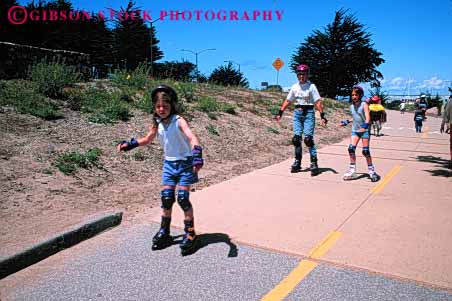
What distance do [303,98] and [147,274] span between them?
4724 millimetres

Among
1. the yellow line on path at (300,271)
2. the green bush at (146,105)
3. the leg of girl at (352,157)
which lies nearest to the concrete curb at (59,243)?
the yellow line on path at (300,271)

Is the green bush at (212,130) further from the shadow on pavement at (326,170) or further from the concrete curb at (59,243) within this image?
the concrete curb at (59,243)

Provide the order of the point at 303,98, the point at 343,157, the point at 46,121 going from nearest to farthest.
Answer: the point at 303,98 → the point at 46,121 → the point at 343,157

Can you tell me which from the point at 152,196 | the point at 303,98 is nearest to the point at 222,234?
the point at 152,196

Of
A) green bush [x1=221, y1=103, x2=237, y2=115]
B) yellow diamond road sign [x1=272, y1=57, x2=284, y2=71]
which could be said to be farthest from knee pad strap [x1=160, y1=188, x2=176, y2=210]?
yellow diamond road sign [x1=272, y1=57, x2=284, y2=71]

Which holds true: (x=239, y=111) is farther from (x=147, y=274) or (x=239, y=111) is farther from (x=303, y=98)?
(x=147, y=274)

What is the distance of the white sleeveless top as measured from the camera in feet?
12.3

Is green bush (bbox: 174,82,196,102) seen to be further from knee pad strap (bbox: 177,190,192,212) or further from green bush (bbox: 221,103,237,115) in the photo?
knee pad strap (bbox: 177,190,192,212)

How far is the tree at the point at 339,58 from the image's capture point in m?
39.4

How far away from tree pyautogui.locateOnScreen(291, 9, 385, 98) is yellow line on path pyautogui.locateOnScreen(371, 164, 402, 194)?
3315 centimetres

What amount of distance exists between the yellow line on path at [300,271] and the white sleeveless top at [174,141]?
1507mm

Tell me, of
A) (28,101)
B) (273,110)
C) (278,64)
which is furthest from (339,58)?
(28,101)

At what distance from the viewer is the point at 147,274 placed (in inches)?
129

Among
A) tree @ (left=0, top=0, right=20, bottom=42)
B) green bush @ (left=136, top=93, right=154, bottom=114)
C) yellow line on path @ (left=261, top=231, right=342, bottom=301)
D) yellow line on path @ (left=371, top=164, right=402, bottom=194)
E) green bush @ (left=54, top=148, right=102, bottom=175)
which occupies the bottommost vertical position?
yellow line on path @ (left=261, top=231, right=342, bottom=301)
